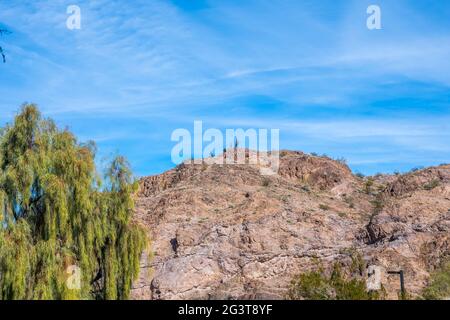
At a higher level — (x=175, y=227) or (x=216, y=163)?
(x=216, y=163)

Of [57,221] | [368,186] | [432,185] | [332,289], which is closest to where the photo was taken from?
[57,221]

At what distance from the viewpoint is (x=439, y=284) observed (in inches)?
1513

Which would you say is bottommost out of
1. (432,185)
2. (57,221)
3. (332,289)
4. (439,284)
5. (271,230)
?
(332,289)

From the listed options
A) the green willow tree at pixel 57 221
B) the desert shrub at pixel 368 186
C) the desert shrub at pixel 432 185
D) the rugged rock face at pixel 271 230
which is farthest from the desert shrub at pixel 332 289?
the desert shrub at pixel 368 186

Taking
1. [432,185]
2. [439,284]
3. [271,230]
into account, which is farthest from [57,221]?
[432,185]

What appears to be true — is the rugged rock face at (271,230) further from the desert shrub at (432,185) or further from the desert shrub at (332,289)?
A: the desert shrub at (332,289)

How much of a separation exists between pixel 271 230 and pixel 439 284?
1371 cm

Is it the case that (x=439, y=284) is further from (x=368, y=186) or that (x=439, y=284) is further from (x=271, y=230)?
(x=368, y=186)

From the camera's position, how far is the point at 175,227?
49.7 metres

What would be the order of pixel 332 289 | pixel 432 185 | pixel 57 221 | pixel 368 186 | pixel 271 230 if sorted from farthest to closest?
pixel 368 186 < pixel 432 185 < pixel 271 230 < pixel 332 289 < pixel 57 221

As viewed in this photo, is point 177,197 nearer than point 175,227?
No

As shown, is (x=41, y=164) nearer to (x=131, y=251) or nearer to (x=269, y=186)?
(x=131, y=251)
